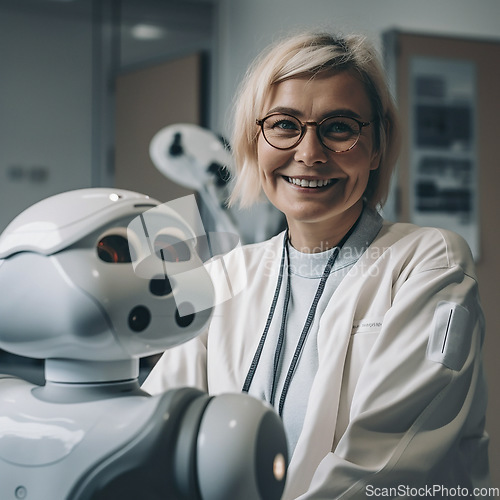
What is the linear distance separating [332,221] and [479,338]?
29cm

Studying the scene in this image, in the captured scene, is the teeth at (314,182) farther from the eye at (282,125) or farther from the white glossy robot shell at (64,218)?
the white glossy robot shell at (64,218)

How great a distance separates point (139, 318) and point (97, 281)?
5 cm

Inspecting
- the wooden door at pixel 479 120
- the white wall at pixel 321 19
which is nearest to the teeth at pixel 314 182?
the white wall at pixel 321 19

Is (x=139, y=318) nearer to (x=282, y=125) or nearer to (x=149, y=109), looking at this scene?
(x=282, y=125)

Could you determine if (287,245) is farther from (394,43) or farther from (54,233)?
(394,43)

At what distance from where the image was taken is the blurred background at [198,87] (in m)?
2.92

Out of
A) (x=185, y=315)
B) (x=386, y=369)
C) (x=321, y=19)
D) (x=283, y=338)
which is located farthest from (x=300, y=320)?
(x=321, y=19)

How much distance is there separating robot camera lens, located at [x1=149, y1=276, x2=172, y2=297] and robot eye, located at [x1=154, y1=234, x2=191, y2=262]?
18 mm

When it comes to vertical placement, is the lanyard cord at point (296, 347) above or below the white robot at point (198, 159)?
below

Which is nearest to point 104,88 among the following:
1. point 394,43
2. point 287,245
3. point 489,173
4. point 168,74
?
point 168,74

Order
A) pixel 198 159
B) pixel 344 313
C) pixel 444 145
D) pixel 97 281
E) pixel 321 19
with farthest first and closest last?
pixel 444 145 → pixel 321 19 → pixel 198 159 → pixel 344 313 → pixel 97 281

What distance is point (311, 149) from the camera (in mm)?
961

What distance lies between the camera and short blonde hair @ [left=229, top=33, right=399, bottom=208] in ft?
3.19

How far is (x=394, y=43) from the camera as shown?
3008mm
